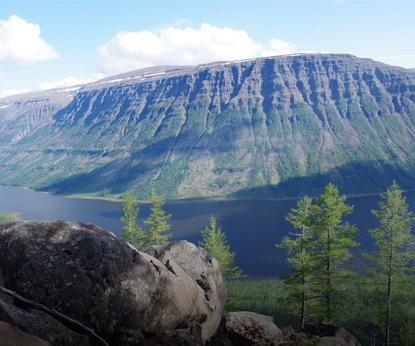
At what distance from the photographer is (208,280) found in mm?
24422

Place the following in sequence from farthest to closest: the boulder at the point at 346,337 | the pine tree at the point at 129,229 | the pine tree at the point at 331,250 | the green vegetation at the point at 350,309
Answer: the pine tree at the point at 129,229 → the green vegetation at the point at 350,309 → the pine tree at the point at 331,250 → the boulder at the point at 346,337

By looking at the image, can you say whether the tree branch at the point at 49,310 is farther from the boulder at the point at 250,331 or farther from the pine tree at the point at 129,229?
the pine tree at the point at 129,229

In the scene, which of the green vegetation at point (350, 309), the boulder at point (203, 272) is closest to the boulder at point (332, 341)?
the boulder at point (203, 272)

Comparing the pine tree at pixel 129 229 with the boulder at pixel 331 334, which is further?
the pine tree at pixel 129 229

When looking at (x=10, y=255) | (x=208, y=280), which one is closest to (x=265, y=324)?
(x=208, y=280)

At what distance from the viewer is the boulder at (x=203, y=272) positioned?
22422mm

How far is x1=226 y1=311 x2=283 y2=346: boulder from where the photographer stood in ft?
72.0

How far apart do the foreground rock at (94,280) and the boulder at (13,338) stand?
13.9 ft

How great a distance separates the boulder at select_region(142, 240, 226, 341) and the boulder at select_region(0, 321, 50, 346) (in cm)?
1086

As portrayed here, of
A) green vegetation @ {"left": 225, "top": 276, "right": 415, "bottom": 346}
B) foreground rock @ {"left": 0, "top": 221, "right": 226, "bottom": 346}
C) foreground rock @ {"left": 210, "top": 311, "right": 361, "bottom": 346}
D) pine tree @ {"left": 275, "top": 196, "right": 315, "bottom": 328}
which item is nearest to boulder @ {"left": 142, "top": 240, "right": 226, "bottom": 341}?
foreground rock @ {"left": 210, "top": 311, "right": 361, "bottom": 346}

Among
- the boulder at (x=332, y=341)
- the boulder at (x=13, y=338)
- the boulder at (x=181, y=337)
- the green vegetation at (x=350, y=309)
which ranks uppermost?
the boulder at (x=13, y=338)

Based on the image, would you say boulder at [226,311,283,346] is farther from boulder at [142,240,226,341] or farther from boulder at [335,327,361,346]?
boulder at [335,327,361,346]

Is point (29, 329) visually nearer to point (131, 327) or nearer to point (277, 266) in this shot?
point (131, 327)

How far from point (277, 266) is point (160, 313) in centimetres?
10744
